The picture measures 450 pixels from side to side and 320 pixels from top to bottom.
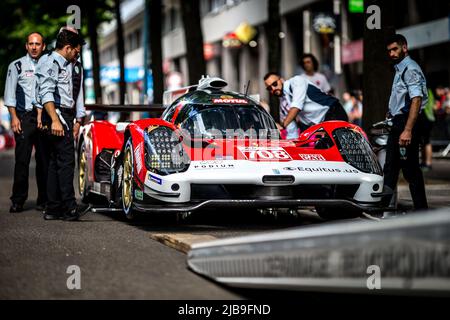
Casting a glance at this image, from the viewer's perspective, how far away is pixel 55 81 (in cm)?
902

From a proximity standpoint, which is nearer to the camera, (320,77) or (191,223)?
(191,223)

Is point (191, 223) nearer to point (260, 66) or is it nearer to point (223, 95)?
point (223, 95)

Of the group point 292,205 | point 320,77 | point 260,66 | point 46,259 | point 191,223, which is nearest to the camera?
point 46,259

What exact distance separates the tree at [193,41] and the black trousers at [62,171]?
10.4 meters

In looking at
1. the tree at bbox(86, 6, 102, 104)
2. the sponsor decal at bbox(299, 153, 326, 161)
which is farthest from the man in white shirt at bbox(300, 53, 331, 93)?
the tree at bbox(86, 6, 102, 104)

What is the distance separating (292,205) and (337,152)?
2.45ft

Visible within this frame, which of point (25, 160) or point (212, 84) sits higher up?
point (212, 84)

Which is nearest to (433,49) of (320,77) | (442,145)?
(442,145)

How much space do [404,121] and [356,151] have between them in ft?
1.98

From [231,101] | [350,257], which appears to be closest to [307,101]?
[231,101]

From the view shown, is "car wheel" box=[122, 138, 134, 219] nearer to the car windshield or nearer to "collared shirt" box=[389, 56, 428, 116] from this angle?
the car windshield

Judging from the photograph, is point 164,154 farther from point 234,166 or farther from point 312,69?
point 312,69

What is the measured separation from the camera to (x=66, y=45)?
9094 millimetres

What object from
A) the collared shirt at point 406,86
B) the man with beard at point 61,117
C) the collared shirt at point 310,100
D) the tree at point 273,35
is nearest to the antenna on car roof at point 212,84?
the collared shirt at point 310,100
